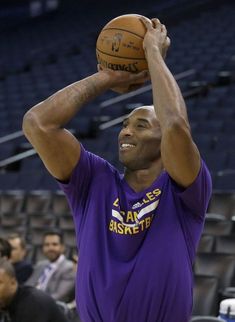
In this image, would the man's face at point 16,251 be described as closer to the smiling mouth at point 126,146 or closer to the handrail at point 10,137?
the smiling mouth at point 126,146

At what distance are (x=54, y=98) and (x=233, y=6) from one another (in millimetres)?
14584

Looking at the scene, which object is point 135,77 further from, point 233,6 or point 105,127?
point 233,6

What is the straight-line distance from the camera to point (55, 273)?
237 inches

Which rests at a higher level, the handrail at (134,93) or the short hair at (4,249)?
the short hair at (4,249)

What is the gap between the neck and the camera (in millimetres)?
2240

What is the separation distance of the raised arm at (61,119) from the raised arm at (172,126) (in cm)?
14

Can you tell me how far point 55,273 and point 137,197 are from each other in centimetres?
394

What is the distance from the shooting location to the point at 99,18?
61.8 feet

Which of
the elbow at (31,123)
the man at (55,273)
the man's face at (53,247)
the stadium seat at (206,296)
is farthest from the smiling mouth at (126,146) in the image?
the man's face at (53,247)

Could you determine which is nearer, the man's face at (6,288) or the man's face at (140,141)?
the man's face at (140,141)

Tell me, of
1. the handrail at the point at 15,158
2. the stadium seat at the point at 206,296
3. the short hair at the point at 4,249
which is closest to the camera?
the stadium seat at the point at 206,296

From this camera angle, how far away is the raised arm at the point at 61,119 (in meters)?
2.17

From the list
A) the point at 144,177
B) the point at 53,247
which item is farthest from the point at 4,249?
the point at 144,177

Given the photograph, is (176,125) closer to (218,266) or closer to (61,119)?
(61,119)
